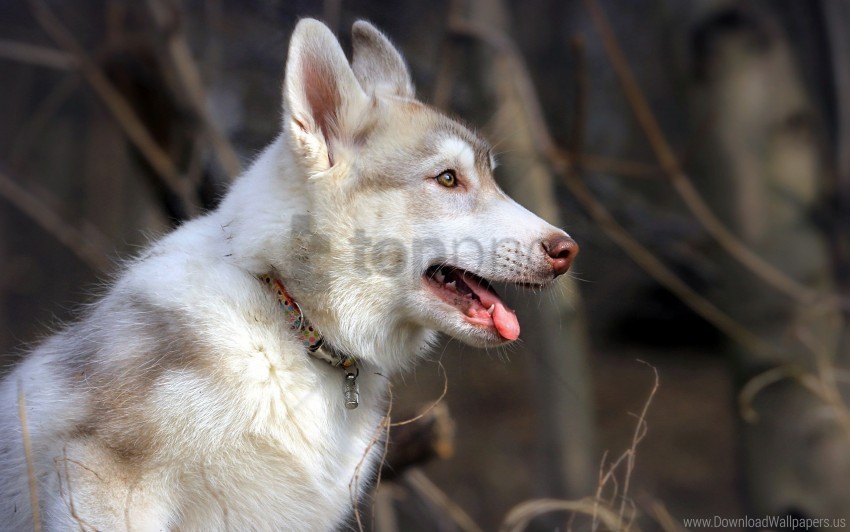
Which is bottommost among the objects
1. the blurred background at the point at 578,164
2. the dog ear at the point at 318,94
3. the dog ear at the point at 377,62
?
the blurred background at the point at 578,164

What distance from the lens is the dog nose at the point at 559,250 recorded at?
8.96ft

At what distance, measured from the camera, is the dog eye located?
290cm

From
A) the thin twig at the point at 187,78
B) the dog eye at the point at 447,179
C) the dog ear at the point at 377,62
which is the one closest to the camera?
the dog eye at the point at 447,179

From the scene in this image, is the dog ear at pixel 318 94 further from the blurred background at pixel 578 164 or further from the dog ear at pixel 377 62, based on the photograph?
the blurred background at pixel 578 164

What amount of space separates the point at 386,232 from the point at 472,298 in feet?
1.15

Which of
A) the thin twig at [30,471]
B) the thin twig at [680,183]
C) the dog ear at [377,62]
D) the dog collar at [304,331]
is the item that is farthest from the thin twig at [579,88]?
the thin twig at [30,471]

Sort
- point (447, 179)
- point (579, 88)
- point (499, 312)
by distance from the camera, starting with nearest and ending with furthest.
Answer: point (499, 312) → point (447, 179) → point (579, 88)

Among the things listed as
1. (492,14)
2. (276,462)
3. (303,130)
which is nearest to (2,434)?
(276,462)

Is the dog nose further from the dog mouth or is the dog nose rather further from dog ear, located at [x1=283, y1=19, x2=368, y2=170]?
dog ear, located at [x1=283, y1=19, x2=368, y2=170]

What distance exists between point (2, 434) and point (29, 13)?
217 inches

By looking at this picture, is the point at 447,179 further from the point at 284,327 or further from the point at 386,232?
the point at 284,327

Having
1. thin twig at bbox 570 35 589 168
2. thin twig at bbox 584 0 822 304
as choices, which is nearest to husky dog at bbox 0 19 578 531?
thin twig at bbox 570 35 589 168

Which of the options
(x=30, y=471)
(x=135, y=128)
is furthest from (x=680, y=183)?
(x=30, y=471)

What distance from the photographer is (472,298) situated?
2848 mm
